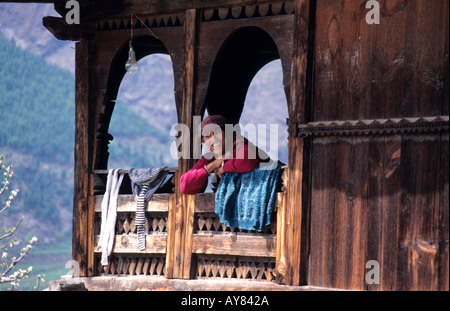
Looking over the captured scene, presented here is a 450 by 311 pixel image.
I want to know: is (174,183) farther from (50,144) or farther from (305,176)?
(50,144)

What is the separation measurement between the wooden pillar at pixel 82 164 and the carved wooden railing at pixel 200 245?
0.13 m

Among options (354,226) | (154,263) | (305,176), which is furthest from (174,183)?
(354,226)

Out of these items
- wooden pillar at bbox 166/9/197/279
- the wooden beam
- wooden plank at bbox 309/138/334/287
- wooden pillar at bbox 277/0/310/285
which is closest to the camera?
wooden plank at bbox 309/138/334/287

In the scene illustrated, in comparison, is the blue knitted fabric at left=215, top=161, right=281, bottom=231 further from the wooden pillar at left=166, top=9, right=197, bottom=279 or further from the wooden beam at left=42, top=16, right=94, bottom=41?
the wooden beam at left=42, top=16, right=94, bottom=41

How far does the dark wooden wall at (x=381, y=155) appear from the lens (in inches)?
272

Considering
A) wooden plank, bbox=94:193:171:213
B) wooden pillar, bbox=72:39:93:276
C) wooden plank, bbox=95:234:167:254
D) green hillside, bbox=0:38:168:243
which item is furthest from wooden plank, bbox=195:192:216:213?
green hillside, bbox=0:38:168:243

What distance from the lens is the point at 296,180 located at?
768 cm

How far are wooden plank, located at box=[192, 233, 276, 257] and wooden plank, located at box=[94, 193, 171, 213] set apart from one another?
566 mm

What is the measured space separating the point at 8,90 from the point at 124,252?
3890 cm

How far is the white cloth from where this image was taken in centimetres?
Answer: 907

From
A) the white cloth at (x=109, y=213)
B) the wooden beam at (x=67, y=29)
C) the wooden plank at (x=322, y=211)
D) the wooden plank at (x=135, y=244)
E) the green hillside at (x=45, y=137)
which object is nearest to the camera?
the wooden plank at (x=322, y=211)

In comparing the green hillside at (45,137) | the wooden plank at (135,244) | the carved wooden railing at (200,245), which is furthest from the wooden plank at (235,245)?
the green hillside at (45,137)

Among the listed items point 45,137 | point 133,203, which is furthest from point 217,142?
point 45,137

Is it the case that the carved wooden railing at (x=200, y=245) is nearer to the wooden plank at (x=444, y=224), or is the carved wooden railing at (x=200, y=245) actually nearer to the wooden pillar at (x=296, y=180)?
the wooden pillar at (x=296, y=180)
